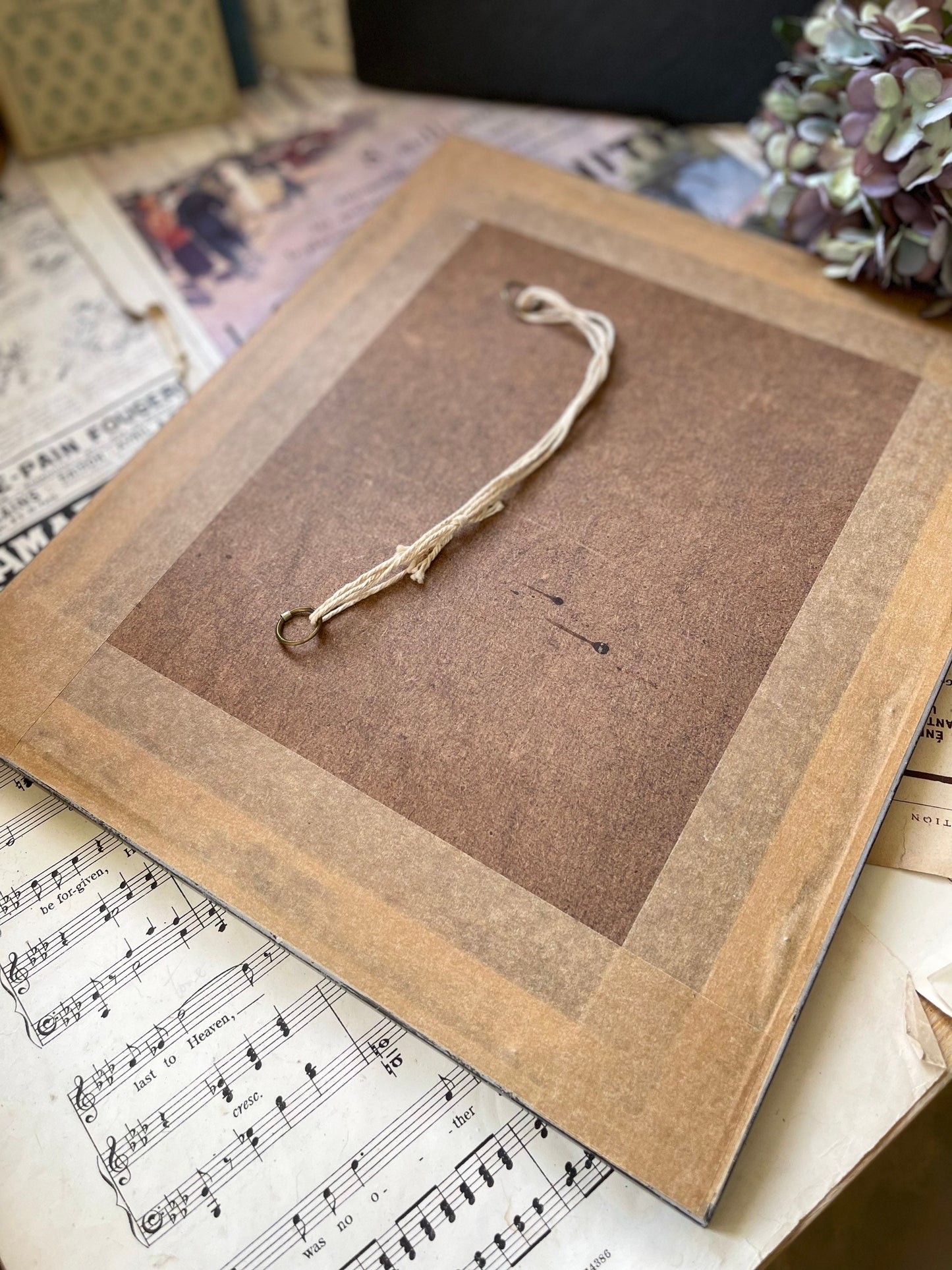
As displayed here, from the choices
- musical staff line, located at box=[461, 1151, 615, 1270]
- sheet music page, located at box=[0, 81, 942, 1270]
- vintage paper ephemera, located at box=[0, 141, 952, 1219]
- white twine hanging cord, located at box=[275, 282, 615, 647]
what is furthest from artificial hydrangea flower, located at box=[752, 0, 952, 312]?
musical staff line, located at box=[461, 1151, 615, 1270]

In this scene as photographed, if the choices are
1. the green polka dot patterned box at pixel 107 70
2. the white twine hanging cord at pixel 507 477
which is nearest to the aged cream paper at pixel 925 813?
the white twine hanging cord at pixel 507 477

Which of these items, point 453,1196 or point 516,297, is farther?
point 516,297

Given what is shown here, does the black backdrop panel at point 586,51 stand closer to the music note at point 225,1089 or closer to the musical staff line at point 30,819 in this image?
the musical staff line at point 30,819

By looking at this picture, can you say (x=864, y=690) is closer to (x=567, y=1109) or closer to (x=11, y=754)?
(x=567, y=1109)

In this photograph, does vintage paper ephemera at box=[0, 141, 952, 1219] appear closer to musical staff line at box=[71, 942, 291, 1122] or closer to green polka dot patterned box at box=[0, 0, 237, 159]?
musical staff line at box=[71, 942, 291, 1122]

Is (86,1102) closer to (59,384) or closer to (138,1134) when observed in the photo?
(138,1134)

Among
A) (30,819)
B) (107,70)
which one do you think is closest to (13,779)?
(30,819)
